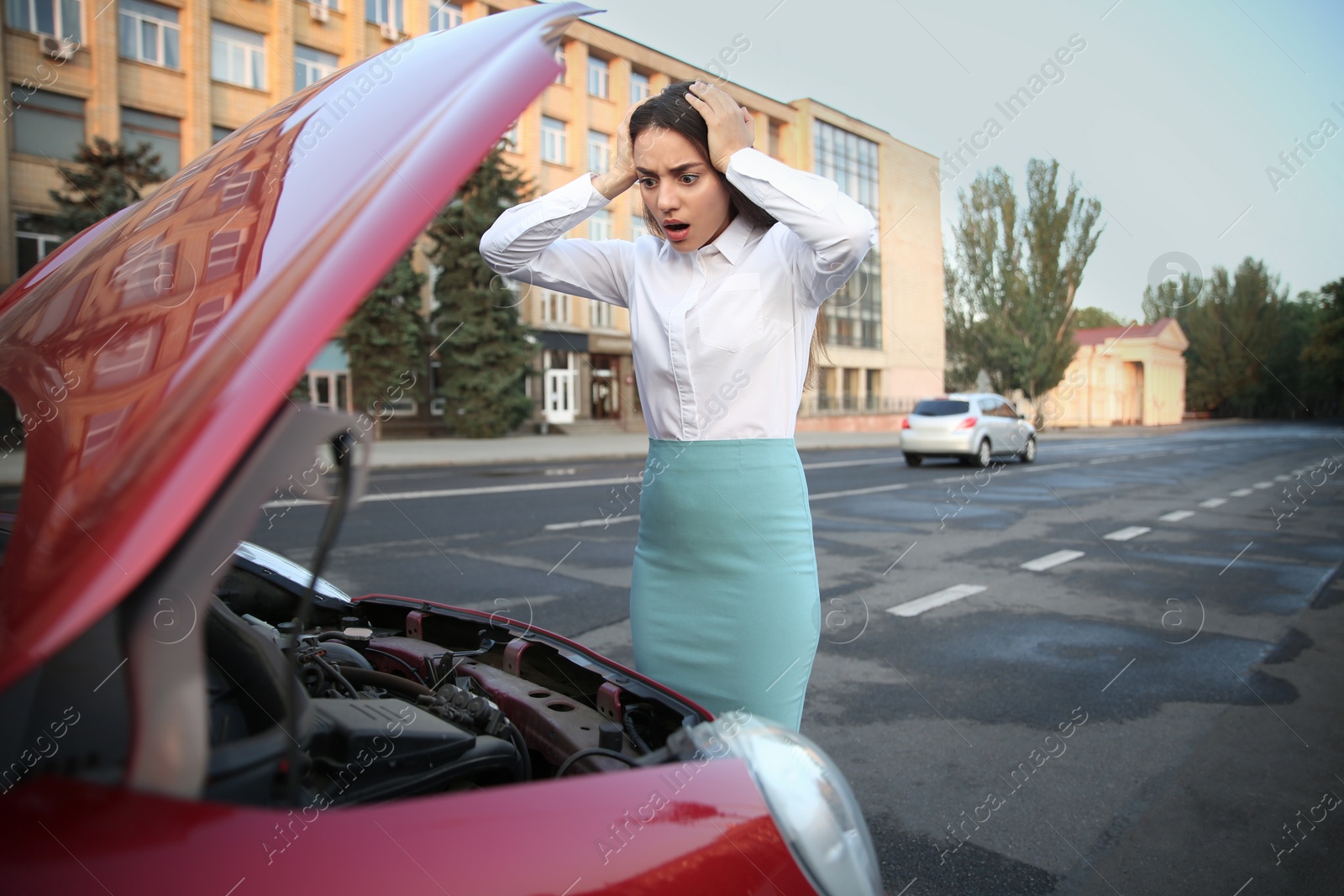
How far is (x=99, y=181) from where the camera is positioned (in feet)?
63.2

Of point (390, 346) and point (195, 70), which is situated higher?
point (195, 70)

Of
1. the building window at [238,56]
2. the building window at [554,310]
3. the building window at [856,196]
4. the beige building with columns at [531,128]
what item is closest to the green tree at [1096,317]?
the beige building with columns at [531,128]

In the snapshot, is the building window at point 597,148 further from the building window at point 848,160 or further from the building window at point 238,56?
the building window at point 848,160

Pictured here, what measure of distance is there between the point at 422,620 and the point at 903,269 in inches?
2088

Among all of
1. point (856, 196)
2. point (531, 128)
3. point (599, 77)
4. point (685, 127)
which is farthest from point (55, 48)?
point (856, 196)

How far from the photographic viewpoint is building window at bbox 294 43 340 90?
79.3 ft

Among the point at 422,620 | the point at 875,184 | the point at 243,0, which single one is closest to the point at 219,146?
the point at 422,620

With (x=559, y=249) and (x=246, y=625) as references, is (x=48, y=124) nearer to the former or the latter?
(x=559, y=249)

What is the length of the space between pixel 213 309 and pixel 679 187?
0.98 metres

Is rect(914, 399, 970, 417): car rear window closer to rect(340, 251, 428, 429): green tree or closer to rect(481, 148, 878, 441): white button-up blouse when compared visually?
rect(340, 251, 428, 429): green tree

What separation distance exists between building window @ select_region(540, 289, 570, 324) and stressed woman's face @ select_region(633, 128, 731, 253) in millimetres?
29814

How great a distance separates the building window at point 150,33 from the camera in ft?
70.0

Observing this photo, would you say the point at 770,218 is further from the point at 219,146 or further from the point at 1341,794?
the point at 1341,794

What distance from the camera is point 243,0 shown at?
23.3 m
